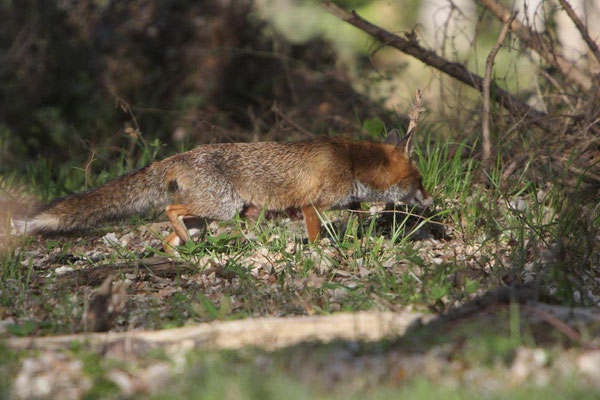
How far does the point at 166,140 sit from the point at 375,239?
6.32 metres

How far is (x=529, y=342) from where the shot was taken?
10.6 feet

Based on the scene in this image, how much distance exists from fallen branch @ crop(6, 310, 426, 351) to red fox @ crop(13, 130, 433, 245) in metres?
2.34

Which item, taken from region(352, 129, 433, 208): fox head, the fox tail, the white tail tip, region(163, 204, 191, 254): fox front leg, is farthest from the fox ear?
the white tail tip

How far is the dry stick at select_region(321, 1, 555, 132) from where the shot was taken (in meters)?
7.08

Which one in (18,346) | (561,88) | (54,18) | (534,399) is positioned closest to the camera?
(534,399)

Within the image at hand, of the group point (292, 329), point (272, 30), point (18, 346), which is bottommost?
point (18, 346)

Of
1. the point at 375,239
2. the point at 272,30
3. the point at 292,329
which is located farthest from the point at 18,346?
the point at 272,30

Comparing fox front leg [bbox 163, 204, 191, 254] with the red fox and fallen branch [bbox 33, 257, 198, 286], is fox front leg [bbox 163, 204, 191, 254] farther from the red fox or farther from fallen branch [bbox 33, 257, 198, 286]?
fallen branch [bbox 33, 257, 198, 286]

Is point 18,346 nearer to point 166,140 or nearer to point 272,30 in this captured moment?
point 166,140

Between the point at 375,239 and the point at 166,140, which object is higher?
the point at 375,239

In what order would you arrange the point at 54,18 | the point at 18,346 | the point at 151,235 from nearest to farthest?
the point at 18,346
the point at 151,235
the point at 54,18

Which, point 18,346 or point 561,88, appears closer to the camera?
point 18,346

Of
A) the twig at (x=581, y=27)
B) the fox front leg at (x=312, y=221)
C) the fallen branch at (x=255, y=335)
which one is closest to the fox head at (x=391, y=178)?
the fox front leg at (x=312, y=221)

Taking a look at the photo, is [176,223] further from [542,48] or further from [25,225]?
[542,48]
